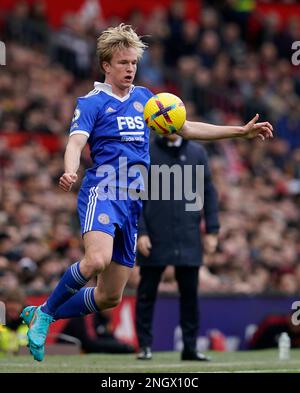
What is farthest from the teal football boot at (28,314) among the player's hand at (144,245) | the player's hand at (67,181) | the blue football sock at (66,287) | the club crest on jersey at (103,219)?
the player's hand at (144,245)

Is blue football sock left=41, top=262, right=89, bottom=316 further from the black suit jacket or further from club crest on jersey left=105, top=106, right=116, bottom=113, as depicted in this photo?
the black suit jacket

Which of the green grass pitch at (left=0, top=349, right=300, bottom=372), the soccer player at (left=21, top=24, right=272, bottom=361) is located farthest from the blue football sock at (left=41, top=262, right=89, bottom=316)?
the green grass pitch at (left=0, top=349, right=300, bottom=372)

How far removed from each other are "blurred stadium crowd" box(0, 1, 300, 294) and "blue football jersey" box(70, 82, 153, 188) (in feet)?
14.4

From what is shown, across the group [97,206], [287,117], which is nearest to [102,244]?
[97,206]

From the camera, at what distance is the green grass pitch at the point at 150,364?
9.62m

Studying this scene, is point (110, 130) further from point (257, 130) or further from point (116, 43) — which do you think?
point (257, 130)

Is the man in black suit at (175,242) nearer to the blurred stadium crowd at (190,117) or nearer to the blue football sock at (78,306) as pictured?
the blue football sock at (78,306)

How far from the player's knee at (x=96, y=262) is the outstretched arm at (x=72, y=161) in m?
0.51

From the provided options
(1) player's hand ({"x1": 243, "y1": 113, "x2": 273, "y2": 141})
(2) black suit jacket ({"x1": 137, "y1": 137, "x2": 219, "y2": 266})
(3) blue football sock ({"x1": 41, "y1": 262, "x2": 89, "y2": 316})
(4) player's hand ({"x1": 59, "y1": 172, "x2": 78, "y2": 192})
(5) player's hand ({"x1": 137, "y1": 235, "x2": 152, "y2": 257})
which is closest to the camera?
(4) player's hand ({"x1": 59, "y1": 172, "x2": 78, "y2": 192})

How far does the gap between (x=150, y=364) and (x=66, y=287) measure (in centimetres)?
179

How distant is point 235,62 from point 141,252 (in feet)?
39.8

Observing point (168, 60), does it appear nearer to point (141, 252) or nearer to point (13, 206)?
point (13, 206)

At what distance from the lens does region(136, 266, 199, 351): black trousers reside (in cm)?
1121

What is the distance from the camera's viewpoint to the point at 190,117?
20.0 meters
